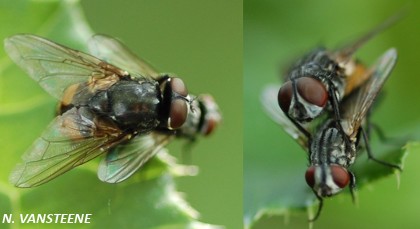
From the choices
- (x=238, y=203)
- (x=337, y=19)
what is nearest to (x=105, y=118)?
(x=238, y=203)

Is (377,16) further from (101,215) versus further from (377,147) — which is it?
(101,215)

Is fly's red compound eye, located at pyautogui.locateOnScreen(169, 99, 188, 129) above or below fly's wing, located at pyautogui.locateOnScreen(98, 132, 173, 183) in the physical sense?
above

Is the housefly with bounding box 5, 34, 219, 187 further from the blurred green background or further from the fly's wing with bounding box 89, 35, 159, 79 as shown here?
the blurred green background

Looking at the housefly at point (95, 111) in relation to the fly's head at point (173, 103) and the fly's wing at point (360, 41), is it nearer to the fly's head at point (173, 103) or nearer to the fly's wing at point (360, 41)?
the fly's head at point (173, 103)

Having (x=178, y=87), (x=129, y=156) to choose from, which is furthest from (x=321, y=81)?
(x=129, y=156)

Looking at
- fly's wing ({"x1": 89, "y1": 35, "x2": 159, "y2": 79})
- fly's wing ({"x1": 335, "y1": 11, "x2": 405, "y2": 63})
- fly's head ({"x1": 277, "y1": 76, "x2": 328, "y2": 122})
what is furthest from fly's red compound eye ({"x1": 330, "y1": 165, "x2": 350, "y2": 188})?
fly's wing ({"x1": 89, "y1": 35, "x2": 159, "y2": 79})

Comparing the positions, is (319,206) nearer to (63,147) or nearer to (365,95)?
(365,95)
